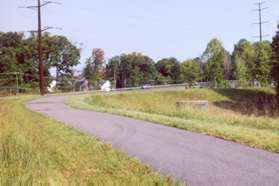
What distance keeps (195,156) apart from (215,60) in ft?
190

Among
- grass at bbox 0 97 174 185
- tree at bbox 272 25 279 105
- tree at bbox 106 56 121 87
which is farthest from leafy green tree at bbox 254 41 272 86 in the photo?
grass at bbox 0 97 174 185

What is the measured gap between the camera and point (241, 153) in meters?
8.96

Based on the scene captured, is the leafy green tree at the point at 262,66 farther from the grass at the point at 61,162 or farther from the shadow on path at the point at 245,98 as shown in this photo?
the grass at the point at 61,162

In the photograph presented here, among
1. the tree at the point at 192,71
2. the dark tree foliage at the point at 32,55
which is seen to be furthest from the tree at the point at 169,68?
the dark tree foliage at the point at 32,55

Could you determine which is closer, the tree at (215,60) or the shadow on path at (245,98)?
the shadow on path at (245,98)

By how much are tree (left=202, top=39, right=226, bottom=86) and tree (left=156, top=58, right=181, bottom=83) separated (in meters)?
54.8

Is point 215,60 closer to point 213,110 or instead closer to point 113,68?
point 213,110

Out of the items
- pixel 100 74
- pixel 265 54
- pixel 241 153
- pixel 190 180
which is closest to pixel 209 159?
pixel 241 153

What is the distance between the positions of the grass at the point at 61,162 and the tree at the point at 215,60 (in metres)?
55.9

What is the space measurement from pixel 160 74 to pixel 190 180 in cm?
11803

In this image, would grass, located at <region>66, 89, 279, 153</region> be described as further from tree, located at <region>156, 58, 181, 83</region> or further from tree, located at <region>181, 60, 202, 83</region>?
tree, located at <region>156, 58, 181, 83</region>

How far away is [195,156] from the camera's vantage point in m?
8.81

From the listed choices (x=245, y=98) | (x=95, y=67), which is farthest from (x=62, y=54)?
(x=245, y=98)

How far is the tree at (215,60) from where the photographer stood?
214ft
